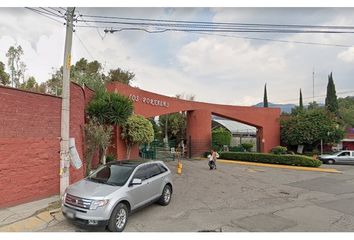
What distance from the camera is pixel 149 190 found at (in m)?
9.14

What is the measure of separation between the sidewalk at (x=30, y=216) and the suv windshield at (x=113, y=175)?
1.40m

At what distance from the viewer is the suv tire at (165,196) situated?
9.90m

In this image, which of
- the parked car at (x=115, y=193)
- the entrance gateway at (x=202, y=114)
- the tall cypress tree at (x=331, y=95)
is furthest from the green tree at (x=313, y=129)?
the parked car at (x=115, y=193)

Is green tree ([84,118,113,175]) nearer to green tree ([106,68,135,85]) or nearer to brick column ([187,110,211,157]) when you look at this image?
brick column ([187,110,211,157])

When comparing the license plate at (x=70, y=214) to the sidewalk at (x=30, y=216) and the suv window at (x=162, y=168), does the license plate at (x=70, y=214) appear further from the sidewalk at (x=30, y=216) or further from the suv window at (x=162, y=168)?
the suv window at (x=162, y=168)

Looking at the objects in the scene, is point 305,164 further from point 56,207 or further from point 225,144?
point 56,207

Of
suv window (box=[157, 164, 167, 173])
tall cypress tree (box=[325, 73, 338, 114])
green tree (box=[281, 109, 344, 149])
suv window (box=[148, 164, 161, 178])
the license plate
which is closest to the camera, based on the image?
the license plate

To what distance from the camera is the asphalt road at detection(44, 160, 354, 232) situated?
7.84 m

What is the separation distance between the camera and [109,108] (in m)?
15.9

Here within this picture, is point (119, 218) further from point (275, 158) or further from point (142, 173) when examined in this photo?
point (275, 158)

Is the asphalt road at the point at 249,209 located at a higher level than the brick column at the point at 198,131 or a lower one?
lower

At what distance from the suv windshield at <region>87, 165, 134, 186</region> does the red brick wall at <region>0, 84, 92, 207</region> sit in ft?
7.37

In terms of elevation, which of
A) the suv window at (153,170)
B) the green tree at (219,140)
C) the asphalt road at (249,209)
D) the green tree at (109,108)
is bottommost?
the asphalt road at (249,209)

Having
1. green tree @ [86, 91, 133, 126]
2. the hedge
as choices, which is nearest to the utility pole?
green tree @ [86, 91, 133, 126]
